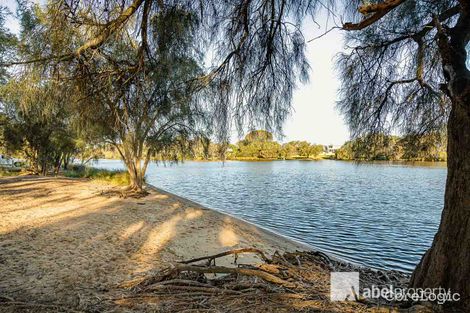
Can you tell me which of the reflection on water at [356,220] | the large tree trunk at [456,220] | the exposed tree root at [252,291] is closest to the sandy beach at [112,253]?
the exposed tree root at [252,291]

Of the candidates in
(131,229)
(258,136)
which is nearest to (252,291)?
(258,136)

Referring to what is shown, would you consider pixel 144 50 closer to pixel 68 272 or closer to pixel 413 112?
pixel 413 112

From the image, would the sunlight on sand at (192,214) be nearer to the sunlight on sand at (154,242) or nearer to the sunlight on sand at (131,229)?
the sunlight on sand at (154,242)

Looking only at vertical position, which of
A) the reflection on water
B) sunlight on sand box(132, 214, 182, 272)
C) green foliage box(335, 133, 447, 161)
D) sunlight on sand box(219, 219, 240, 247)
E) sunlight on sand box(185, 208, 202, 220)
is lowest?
the reflection on water

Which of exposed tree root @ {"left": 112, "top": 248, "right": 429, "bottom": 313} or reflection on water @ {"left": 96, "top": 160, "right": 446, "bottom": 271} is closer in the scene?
exposed tree root @ {"left": 112, "top": 248, "right": 429, "bottom": 313}

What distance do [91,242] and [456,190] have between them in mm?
6320

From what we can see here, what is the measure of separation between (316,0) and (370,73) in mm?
1261

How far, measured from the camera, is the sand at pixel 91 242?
3.85m

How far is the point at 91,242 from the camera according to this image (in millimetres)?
6207

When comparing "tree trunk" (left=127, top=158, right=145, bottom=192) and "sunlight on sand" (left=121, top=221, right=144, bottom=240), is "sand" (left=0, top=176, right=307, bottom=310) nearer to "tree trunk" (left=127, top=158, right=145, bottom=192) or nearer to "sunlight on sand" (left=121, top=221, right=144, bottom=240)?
"sunlight on sand" (left=121, top=221, right=144, bottom=240)

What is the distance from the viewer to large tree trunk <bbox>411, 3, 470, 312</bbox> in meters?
1.97

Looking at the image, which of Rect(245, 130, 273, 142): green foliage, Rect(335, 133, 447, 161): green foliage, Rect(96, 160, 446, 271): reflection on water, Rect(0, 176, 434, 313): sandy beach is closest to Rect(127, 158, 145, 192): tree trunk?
Rect(0, 176, 434, 313): sandy beach

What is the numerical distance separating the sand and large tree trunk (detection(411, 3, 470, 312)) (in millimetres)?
3103

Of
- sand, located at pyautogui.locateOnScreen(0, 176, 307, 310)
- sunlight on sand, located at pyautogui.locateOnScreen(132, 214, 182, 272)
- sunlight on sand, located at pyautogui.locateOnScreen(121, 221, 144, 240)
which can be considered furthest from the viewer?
sunlight on sand, located at pyautogui.locateOnScreen(121, 221, 144, 240)
